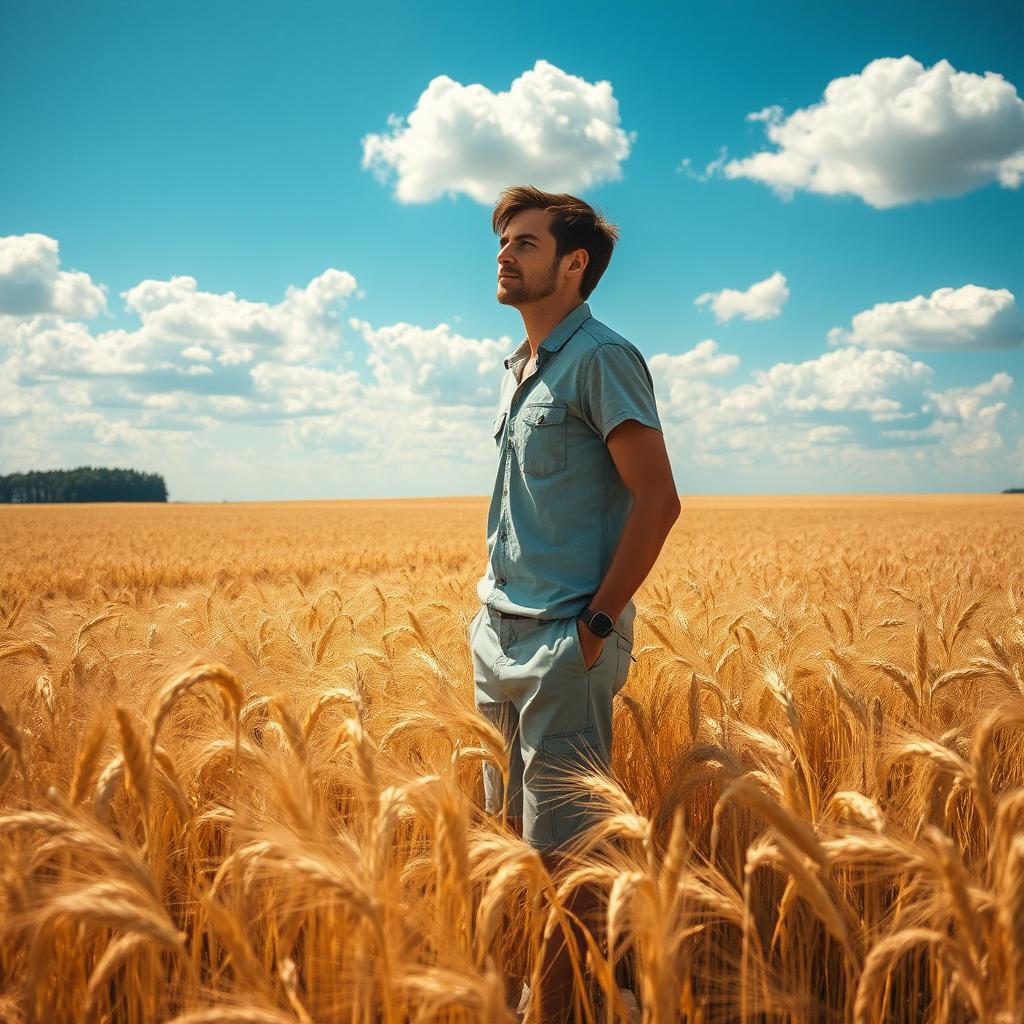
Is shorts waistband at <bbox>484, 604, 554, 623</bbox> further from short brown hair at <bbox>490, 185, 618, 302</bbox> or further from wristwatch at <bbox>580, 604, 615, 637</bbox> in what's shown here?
short brown hair at <bbox>490, 185, 618, 302</bbox>

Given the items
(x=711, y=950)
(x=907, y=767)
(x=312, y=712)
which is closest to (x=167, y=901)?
(x=312, y=712)

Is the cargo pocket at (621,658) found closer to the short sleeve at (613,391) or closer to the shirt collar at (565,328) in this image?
the short sleeve at (613,391)

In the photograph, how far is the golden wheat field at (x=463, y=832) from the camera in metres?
1.17

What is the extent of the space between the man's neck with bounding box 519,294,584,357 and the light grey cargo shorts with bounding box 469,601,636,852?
0.97 metres

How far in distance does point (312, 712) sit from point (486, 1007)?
1.14 meters

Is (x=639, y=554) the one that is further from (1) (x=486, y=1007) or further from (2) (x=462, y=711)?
(1) (x=486, y=1007)

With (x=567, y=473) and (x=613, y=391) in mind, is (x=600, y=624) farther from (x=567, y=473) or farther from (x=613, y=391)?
(x=613, y=391)

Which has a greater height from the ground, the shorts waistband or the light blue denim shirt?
the light blue denim shirt

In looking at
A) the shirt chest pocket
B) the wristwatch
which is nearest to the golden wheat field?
the wristwatch

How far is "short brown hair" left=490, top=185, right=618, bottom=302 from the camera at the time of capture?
2148 mm

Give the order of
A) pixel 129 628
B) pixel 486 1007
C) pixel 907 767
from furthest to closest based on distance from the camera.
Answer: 1. pixel 129 628
2. pixel 907 767
3. pixel 486 1007

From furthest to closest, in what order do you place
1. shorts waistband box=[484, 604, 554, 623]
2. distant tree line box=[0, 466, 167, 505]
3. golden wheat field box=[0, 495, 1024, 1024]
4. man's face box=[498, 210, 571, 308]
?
distant tree line box=[0, 466, 167, 505], man's face box=[498, 210, 571, 308], shorts waistband box=[484, 604, 554, 623], golden wheat field box=[0, 495, 1024, 1024]

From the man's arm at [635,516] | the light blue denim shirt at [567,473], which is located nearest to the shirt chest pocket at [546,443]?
the light blue denim shirt at [567,473]

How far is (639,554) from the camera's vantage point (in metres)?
1.89
